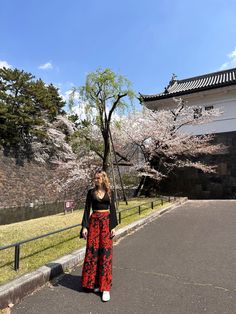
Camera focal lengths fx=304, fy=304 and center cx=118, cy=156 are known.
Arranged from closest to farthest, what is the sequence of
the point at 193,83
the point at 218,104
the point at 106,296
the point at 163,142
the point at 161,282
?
the point at 106,296 < the point at 161,282 < the point at 163,142 < the point at 218,104 < the point at 193,83

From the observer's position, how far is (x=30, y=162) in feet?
96.6

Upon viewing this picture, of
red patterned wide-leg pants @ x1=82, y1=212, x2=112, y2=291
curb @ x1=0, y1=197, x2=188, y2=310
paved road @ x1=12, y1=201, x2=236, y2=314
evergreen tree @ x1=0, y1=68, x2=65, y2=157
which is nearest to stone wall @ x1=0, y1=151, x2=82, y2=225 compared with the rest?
evergreen tree @ x1=0, y1=68, x2=65, y2=157

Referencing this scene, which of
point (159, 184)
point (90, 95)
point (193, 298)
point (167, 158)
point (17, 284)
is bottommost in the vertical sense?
point (193, 298)

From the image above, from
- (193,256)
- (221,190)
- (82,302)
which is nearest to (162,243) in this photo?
(193,256)

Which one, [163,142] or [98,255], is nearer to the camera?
[98,255]

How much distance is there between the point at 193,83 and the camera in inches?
942

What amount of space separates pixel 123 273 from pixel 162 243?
238cm

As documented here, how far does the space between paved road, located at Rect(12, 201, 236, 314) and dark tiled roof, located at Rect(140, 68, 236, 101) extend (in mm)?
14450

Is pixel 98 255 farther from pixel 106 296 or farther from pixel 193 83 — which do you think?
pixel 193 83

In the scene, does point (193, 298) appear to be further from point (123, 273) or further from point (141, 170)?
point (141, 170)

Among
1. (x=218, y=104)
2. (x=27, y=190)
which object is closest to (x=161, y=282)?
(x=218, y=104)

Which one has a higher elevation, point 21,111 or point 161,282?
point 21,111

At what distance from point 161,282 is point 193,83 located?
2141 centimetres

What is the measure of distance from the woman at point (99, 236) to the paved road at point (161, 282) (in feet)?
0.66
